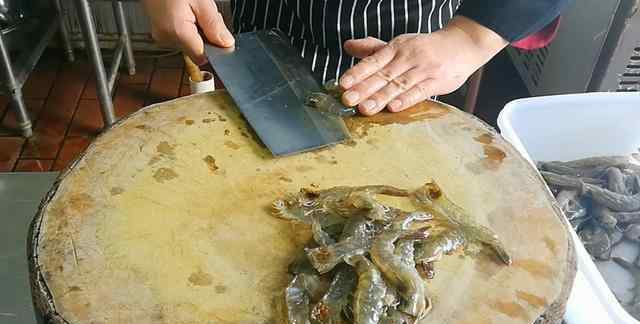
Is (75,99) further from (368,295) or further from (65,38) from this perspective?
(368,295)

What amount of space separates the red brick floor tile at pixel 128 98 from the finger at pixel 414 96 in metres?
1.34

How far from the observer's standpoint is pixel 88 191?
710mm

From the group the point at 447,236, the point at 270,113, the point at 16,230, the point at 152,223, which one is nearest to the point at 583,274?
the point at 447,236

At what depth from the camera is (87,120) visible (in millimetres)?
1996

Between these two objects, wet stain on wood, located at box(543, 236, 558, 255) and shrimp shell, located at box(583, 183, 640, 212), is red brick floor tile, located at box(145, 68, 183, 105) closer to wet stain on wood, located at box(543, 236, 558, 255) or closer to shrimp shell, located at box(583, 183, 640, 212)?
shrimp shell, located at box(583, 183, 640, 212)

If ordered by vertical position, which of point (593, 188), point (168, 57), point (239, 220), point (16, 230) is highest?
point (239, 220)

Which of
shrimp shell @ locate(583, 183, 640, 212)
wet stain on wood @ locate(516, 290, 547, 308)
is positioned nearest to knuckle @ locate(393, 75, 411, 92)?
wet stain on wood @ locate(516, 290, 547, 308)

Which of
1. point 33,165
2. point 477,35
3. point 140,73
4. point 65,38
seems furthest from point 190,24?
point 65,38

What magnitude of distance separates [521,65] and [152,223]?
176cm

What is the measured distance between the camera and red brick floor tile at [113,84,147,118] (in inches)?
79.7

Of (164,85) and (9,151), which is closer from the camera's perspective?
(9,151)

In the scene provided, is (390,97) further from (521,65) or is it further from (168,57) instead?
(168,57)

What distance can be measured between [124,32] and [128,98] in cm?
23

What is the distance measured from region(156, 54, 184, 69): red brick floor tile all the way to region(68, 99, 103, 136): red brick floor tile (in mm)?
308
